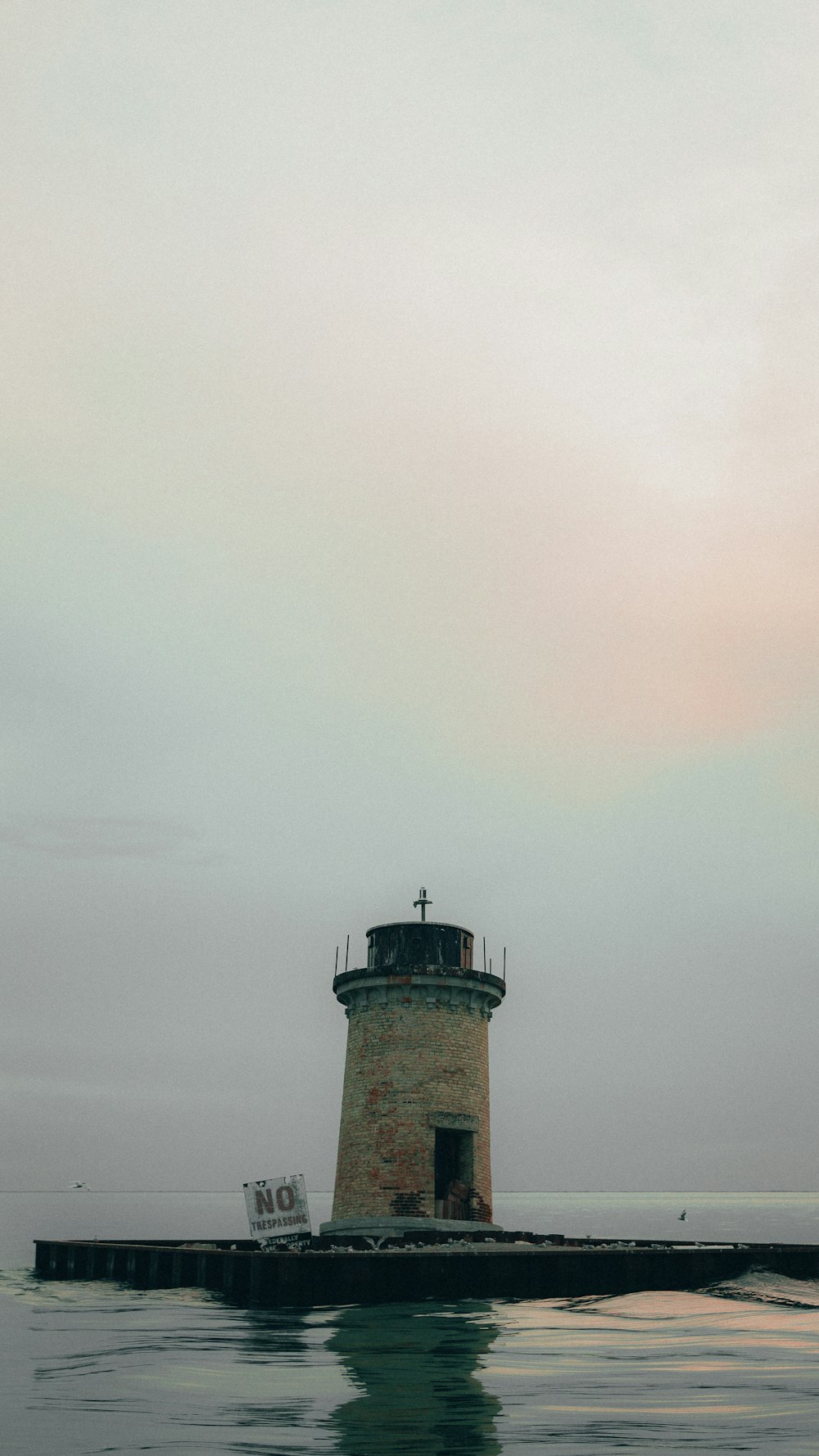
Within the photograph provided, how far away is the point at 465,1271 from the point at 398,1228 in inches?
181

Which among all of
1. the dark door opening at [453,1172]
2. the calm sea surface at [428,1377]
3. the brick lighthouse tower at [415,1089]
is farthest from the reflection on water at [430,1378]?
the dark door opening at [453,1172]

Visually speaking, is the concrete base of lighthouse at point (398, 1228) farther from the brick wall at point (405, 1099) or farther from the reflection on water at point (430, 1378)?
the reflection on water at point (430, 1378)

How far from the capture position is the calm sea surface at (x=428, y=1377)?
52.3ft

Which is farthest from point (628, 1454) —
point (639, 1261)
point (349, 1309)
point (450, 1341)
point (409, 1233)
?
point (409, 1233)

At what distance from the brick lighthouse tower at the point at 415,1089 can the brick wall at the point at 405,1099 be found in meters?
0.03

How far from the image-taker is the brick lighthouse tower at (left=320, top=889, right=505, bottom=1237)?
3425 centimetres

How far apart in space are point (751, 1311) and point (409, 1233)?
878 cm

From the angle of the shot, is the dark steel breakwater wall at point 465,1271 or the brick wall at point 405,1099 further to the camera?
the brick wall at point 405,1099

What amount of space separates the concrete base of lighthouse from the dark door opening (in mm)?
444

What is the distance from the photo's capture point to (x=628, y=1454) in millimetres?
14836

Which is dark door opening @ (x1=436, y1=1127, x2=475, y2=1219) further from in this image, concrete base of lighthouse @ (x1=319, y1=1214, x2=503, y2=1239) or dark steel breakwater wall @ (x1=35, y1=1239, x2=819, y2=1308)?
dark steel breakwater wall @ (x1=35, y1=1239, x2=819, y2=1308)

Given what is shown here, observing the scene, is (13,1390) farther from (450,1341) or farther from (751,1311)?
(751,1311)

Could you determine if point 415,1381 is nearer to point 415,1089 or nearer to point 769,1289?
point 769,1289

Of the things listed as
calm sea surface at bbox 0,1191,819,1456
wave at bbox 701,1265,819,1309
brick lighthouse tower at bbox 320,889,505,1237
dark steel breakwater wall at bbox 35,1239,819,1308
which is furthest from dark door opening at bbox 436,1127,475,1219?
wave at bbox 701,1265,819,1309
